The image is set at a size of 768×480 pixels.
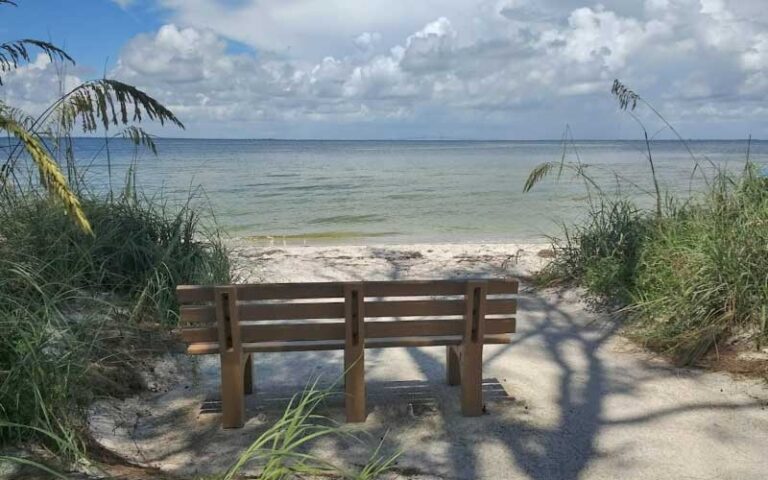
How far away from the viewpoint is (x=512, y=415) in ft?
12.8

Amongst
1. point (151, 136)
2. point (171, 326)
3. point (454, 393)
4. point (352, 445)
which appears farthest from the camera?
point (151, 136)

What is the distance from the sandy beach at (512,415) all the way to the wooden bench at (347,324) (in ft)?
0.87

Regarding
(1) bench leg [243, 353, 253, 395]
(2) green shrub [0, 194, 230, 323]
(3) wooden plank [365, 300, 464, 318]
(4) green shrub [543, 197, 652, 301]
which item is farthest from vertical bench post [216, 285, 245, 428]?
(4) green shrub [543, 197, 652, 301]

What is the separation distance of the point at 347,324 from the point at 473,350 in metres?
0.77

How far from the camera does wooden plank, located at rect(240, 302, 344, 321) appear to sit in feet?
11.5

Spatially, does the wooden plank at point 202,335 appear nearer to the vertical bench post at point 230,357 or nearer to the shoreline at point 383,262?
the vertical bench post at point 230,357

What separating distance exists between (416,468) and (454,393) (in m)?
1.05

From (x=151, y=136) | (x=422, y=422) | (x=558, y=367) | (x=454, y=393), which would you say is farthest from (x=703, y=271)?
(x=151, y=136)

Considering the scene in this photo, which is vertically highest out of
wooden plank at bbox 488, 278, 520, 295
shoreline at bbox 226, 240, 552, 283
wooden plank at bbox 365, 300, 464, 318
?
wooden plank at bbox 488, 278, 520, 295

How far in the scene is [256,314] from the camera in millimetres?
3537

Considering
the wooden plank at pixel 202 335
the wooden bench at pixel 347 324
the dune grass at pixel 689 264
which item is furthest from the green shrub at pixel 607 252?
the wooden plank at pixel 202 335

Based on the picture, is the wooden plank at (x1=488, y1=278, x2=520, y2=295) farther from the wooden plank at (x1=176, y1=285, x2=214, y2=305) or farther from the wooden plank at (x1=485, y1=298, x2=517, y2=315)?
the wooden plank at (x1=176, y1=285, x2=214, y2=305)

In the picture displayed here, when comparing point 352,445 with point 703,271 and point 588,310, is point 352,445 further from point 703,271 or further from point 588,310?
point 588,310

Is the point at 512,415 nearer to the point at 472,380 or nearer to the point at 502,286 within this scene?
the point at 472,380
